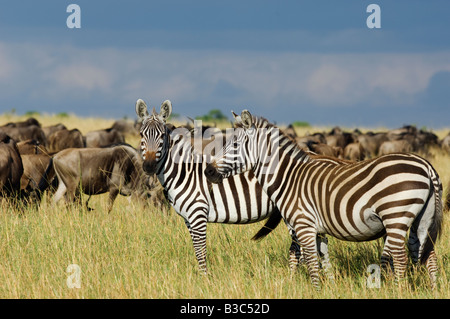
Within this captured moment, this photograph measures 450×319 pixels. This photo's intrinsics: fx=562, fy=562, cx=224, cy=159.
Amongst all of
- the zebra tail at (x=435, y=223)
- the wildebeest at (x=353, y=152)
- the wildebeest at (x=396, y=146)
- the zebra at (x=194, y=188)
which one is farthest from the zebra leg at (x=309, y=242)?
the wildebeest at (x=396, y=146)

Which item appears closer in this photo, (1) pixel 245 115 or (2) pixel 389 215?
(2) pixel 389 215

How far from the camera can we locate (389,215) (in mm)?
5168

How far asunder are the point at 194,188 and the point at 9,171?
6.34 m

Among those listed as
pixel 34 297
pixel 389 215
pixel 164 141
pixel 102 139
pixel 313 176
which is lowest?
pixel 34 297

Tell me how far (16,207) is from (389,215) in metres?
8.49

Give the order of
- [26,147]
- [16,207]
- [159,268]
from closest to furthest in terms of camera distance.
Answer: [159,268], [16,207], [26,147]

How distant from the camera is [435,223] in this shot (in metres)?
5.61

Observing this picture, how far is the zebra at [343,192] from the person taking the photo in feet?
16.9

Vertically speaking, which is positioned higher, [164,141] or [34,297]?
[164,141]

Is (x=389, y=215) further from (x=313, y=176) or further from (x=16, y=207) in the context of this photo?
(x=16, y=207)

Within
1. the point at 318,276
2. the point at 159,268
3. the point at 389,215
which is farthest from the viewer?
the point at 159,268

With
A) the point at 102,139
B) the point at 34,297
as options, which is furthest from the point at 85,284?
the point at 102,139

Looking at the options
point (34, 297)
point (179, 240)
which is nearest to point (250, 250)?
point (179, 240)

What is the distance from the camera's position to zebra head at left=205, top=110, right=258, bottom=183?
19.7 ft
